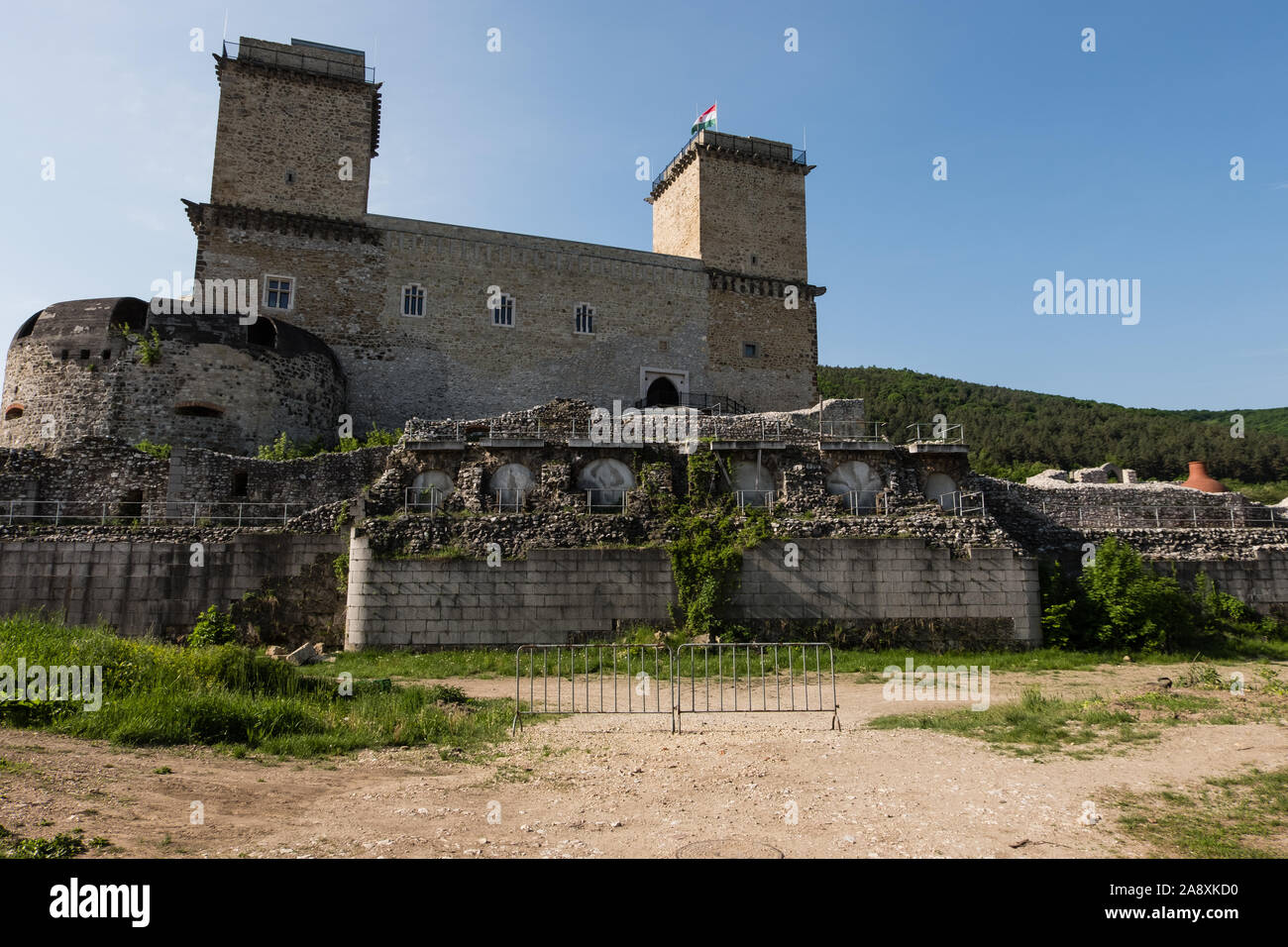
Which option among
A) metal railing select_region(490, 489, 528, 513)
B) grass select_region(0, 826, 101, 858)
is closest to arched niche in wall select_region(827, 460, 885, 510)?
metal railing select_region(490, 489, 528, 513)

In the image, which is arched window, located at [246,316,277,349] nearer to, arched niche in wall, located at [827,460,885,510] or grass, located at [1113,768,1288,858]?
arched niche in wall, located at [827,460,885,510]

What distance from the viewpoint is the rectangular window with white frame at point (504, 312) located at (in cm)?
3566

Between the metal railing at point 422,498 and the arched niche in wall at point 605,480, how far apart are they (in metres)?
3.95

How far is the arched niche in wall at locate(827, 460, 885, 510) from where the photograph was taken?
21.5 metres

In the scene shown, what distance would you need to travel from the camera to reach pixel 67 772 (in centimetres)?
764

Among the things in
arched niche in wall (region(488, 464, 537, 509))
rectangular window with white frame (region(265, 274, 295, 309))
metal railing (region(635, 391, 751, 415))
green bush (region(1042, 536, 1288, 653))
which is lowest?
green bush (region(1042, 536, 1288, 653))

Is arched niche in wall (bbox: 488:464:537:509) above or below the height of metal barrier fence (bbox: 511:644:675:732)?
above

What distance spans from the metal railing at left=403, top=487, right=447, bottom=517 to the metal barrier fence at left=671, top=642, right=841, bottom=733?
8.23 meters

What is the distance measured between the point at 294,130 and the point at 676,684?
109ft

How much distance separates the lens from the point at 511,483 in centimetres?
2075

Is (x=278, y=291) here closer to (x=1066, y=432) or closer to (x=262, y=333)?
(x=262, y=333)

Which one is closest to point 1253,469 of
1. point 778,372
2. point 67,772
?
point 778,372

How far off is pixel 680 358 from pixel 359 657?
2537 cm

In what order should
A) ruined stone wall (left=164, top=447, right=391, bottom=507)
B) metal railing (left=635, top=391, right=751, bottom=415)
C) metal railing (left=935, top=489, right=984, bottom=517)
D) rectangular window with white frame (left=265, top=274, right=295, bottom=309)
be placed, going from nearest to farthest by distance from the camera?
metal railing (left=935, top=489, right=984, bottom=517) < ruined stone wall (left=164, top=447, right=391, bottom=507) < rectangular window with white frame (left=265, top=274, right=295, bottom=309) < metal railing (left=635, top=391, right=751, bottom=415)
